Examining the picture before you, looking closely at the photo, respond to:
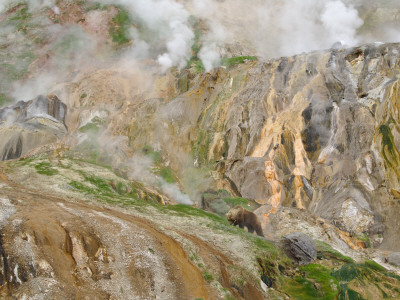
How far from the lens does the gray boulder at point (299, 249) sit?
2184 cm

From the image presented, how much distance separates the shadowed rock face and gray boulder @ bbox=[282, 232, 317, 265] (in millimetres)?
34341

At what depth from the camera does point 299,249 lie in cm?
2214

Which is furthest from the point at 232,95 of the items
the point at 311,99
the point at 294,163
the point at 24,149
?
the point at 24,149

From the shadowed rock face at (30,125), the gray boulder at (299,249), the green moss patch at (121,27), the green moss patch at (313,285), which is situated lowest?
the green moss patch at (313,285)

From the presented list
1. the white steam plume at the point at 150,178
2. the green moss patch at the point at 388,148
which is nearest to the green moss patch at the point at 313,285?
the green moss patch at the point at 388,148

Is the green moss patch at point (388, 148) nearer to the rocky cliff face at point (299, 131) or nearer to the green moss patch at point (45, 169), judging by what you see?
the rocky cliff face at point (299, 131)

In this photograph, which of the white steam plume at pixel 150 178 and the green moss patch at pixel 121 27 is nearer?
the white steam plume at pixel 150 178

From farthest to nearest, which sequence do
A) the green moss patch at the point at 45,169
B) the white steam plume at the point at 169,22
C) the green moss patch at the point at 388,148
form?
the white steam plume at the point at 169,22 → the green moss patch at the point at 388,148 → the green moss patch at the point at 45,169

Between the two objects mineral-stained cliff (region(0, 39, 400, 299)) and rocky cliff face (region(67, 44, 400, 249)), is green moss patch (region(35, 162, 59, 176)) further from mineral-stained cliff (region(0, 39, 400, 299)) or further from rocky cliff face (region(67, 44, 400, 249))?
rocky cliff face (region(67, 44, 400, 249))

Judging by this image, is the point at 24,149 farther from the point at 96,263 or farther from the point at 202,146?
the point at 96,263

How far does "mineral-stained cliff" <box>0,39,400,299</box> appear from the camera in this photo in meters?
15.7

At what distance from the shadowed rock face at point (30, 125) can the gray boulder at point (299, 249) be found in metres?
34.3

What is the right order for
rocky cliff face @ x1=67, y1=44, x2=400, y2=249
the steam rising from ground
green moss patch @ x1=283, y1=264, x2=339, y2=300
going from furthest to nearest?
the steam rising from ground, rocky cliff face @ x1=67, y1=44, x2=400, y2=249, green moss patch @ x1=283, y1=264, x2=339, y2=300

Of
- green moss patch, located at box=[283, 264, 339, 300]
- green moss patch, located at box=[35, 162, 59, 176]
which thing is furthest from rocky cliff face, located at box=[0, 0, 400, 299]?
green moss patch, located at box=[35, 162, 59, 176]
